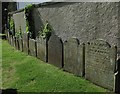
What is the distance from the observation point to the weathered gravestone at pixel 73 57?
23.3 ft

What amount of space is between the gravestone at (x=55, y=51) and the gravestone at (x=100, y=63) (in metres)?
1.48

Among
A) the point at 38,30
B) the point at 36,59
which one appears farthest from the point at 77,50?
the point at 38,30

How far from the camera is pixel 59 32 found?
11.6m

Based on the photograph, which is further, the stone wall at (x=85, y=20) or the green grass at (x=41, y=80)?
the stone wall at (x=85, y=20)

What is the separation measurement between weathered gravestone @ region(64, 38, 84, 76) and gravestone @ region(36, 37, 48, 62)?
168 cm

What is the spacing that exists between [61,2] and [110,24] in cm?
391

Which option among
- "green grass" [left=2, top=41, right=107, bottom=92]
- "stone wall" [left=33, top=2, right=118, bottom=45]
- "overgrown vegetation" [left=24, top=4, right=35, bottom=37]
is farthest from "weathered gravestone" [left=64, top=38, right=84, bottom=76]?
"overgrown vegetation" [left=24, top=4, right=35, bottom=37]

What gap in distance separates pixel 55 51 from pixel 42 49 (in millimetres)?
1378

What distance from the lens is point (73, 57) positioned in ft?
24.4

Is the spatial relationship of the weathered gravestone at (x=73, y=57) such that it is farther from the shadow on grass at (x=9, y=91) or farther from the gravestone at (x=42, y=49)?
the shadow on grass at (x=9, y=91)

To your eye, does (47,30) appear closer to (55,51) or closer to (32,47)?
(32,47)

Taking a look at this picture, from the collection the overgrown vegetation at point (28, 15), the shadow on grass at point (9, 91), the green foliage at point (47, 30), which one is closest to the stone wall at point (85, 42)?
the green foliage at point (47, 30)

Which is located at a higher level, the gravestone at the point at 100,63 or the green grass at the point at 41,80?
the gravestone at the point at 100,63

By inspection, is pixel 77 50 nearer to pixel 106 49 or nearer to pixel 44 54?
pixel 106 49
